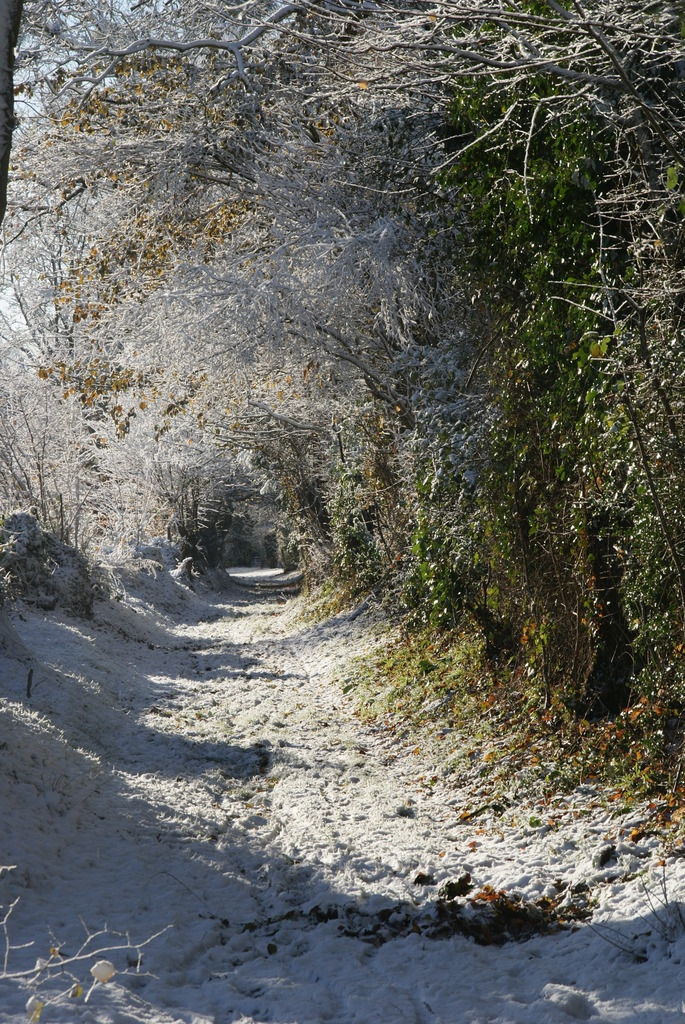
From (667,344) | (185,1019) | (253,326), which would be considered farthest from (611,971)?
(253,326)

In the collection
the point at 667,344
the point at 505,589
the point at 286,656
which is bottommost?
the point at 286,656

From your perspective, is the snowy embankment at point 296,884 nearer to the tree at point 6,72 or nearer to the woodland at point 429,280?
the woodland at point 429,280

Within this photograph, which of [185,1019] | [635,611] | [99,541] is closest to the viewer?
[185,1019]

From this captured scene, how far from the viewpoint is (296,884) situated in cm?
517

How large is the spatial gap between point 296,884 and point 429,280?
6700mm

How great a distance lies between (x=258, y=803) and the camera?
6.70m

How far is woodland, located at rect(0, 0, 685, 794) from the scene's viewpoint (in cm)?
496

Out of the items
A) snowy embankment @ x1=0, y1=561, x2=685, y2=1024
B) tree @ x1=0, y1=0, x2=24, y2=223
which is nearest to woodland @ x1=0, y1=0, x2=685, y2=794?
tree @ x1=0, y1=0, x2=24, y2=223

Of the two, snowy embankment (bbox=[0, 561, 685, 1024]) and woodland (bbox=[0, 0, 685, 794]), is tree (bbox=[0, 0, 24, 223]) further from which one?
snowy embankment (bbox=[0, 561, 685, 1024])

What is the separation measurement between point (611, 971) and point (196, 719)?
6506 millimetres

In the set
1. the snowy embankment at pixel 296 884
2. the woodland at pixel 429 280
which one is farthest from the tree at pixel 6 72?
the snowy embankment at pixel 296 884

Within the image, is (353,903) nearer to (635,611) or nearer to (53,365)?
(635,611)

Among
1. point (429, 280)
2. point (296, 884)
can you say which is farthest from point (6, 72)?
point (296, 884)

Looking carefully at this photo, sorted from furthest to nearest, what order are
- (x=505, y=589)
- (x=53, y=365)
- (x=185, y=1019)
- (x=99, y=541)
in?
(x=99, y=541), (x=53, y=365), (x=505, y=589), (x=185, y=1019)
